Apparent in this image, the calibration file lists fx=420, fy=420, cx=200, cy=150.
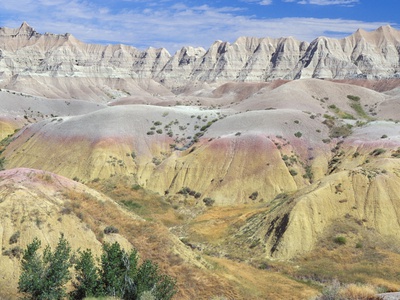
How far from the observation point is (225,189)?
4909cm

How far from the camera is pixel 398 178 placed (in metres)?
34.0

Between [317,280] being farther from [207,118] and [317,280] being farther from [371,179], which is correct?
[207,118]

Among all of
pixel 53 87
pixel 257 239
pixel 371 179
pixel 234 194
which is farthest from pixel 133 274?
pixel 53 87

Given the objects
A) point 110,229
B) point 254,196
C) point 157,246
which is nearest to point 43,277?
point 110,229

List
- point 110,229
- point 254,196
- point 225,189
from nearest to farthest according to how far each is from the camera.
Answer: point 110,229 → point 254,196 → point 225,189

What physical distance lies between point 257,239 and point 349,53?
176 meters

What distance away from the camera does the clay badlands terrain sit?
70.1 ft

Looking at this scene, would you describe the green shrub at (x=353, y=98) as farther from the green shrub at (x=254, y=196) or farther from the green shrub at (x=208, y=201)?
the green shrub at (x=208, y=201)

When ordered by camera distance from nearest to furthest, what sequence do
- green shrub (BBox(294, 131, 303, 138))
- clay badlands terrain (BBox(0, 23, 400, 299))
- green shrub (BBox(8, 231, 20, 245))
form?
green shrub (BBox(8, 231, 20, 245)) → clay badlands terrain (BBox(0, 23, 400, 299)) → green shrub (BBox(294, 131, 303, 138))

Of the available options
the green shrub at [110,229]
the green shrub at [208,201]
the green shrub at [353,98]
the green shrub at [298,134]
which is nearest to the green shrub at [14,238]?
the green shrub at [110,229]

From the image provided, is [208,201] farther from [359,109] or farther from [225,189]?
[359,109]

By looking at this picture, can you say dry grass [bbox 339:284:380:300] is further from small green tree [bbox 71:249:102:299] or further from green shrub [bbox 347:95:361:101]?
green shrub [bbox 347:95:361:101]

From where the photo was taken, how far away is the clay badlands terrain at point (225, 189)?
2138cm

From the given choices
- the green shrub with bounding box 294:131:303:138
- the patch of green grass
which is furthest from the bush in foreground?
the patch of green grass
